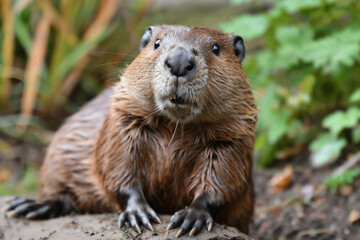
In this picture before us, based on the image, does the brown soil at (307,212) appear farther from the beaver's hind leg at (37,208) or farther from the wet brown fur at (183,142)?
the beaver's hind leg at (37,208)

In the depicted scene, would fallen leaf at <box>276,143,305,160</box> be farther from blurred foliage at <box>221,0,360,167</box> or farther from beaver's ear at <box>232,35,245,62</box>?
beaver's ear at <box>232,35,245,62</box>

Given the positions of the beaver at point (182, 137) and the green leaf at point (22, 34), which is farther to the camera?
the green leaf at point (22, 34)

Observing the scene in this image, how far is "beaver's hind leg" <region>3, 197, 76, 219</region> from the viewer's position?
3.86 meters

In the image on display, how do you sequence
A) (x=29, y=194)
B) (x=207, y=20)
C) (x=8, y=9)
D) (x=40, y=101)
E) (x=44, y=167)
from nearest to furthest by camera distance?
(x=44, y=167), (x=29, y=194), (x=8, y=9), (x=40, y=101), (x=207, y=20)

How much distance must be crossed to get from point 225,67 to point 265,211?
8.33 ft

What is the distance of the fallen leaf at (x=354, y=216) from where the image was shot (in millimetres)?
4594

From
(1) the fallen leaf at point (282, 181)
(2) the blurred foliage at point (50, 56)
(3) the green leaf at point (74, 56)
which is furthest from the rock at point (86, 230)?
(3) the green leaf at point (74, 56)

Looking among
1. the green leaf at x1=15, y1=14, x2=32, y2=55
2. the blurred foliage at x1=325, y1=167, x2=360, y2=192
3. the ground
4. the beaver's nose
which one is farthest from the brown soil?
the green leaf at x1=15, y1=14, x2=32, y2=55

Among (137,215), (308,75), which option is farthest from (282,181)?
(137,215)

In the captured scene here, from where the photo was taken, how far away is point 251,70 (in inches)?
223

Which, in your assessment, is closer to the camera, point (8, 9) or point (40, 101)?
point (8, 9)

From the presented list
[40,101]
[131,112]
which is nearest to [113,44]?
[40,101]

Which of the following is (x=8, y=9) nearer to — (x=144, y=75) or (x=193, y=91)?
(x=144, y=75)

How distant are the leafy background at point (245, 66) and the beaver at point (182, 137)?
419 mm
